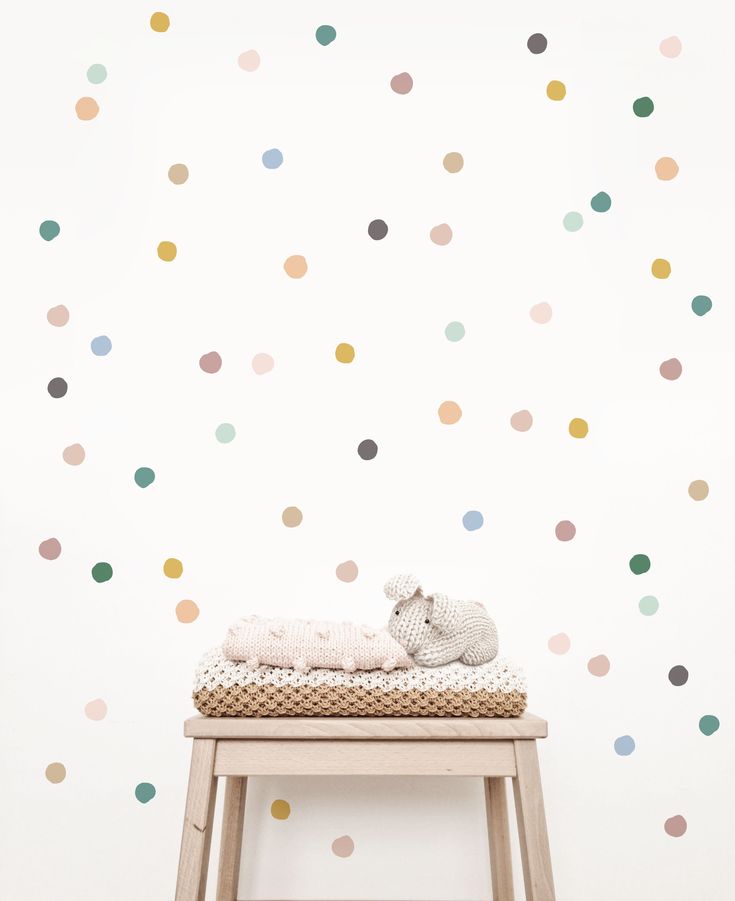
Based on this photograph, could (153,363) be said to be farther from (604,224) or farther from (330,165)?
(604,224)

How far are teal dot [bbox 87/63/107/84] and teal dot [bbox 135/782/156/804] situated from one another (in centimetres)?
119

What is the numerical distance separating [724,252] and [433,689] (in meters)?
0.96

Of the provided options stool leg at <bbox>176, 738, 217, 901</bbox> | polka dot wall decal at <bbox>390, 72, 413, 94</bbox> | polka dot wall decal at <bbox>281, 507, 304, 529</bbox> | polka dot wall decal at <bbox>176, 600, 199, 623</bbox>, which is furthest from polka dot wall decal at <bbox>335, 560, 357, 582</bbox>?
polka dot wall decal at <bbox>390, 72, 413, 94</bbox>

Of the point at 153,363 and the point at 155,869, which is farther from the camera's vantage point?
the point at 153,363

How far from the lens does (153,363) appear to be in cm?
138

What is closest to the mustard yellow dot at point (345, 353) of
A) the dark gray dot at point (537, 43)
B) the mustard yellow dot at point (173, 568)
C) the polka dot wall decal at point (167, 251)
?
the polka dot wall decal at point (167, 251)

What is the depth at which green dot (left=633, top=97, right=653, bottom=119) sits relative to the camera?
4.77 feet

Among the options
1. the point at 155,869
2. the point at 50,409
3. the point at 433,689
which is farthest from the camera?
the point at 50,409

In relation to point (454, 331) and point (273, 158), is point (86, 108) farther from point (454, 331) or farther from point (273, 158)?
point (454, 331)

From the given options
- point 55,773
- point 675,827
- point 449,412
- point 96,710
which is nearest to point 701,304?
point 449,412

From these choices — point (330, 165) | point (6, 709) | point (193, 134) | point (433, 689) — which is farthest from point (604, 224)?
point (6, 709)

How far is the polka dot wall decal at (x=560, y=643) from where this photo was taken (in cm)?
133

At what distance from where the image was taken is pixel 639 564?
4.45 feet

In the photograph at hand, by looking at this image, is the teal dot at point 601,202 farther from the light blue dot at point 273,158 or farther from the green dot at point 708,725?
the green dot at point 708,725
